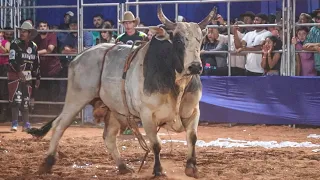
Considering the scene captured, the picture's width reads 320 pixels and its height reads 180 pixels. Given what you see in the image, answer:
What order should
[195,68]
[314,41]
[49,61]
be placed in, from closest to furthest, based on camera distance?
[195,68] → [314,41] → [49,61]

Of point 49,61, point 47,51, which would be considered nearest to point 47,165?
point 47,51

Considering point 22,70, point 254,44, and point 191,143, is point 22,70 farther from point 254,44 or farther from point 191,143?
point 191,143

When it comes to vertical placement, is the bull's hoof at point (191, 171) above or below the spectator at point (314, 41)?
below

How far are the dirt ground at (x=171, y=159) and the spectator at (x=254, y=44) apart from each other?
1472 millimetres

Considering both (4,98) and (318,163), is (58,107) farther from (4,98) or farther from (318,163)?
(318,163)

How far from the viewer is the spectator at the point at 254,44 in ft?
42.2

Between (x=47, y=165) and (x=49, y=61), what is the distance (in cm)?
687

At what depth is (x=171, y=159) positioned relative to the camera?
29.1 ft

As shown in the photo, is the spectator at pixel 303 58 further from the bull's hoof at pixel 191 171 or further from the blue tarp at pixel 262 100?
the bull's hoof at pixel 191 171

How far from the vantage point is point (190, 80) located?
7387 millimetres

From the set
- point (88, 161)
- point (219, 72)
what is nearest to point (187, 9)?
point (219, 72)

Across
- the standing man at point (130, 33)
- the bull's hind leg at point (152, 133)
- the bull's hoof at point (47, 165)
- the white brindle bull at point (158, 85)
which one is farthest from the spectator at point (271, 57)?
the bull's hoof at point (47, 165)

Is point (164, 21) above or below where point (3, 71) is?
above

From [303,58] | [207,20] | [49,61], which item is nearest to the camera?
[207,20]
